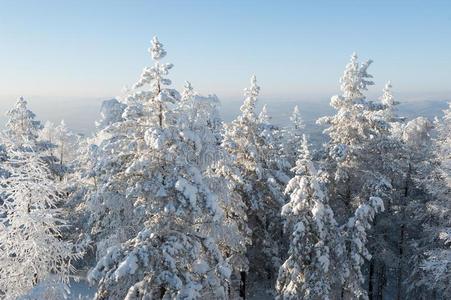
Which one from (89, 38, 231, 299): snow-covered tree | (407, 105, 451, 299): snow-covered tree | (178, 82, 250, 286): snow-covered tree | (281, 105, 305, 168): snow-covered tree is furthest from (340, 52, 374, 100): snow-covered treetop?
(281, 105, 305, 168): snow-covered tree

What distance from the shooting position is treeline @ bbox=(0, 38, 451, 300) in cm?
875

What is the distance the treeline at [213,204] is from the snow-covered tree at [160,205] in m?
0.04

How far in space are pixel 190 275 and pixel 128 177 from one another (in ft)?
11.8

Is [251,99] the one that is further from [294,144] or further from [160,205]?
[294,144]

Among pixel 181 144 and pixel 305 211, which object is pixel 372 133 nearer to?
pixel 305 211

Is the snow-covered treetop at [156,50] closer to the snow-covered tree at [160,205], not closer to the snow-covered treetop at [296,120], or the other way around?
the snow-covered tree at [160,205]

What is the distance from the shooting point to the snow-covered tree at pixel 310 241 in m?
13.5

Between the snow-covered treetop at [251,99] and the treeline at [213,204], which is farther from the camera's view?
the snow-covered treetop at [251,99]

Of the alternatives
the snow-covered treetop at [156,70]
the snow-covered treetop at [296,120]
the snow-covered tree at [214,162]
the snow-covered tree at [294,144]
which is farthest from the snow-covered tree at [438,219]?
the snow-covered treetop at [296,120]

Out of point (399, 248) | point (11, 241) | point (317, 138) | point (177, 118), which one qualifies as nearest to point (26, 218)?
point (11, 241)

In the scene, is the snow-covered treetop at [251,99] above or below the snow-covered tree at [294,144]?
above

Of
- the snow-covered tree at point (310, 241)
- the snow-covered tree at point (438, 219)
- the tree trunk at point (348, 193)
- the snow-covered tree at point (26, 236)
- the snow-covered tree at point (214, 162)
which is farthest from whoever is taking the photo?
the tree trunk at point (348, 193)

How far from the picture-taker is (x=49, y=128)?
44.8 m

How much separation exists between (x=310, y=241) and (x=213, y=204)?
7346 millimetres
